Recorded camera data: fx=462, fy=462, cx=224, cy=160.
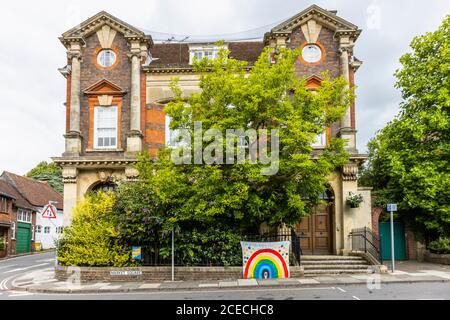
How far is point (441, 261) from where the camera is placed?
21078mm

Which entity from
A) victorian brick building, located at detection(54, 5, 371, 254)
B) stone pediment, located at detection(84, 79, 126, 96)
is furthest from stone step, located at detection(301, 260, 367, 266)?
stone pediment, located at detection(84, 79, 126, 96)

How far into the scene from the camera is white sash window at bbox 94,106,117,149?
22047 mm

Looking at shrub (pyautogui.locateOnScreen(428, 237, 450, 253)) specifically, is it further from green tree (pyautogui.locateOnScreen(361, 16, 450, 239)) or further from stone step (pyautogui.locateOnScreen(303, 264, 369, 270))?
stone step (pyautogui.locateOnScreen(303, 264, 369, 270))

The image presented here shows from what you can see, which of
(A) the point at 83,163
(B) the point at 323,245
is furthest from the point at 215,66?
(B) the point at 323,245

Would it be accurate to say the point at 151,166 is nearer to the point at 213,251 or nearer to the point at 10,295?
the point at 213,251

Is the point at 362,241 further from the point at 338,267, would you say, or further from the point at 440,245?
the point at 440,245

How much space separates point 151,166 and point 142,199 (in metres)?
1.41

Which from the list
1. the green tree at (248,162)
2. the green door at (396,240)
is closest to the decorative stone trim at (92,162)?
→ the green tree at (248,162)

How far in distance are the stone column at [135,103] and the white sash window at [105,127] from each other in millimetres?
1037

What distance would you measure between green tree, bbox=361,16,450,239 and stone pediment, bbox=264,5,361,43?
3755 millimetres

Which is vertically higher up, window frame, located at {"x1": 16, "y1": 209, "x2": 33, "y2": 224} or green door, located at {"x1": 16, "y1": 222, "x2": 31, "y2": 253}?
window frame, located at {"x1": 16, "y1": 209, "x2": 33, "y2": 224}

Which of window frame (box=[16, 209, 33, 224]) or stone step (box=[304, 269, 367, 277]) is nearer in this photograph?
stone step (box=[304, 269, 367, 277])

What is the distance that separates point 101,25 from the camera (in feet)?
74.4
